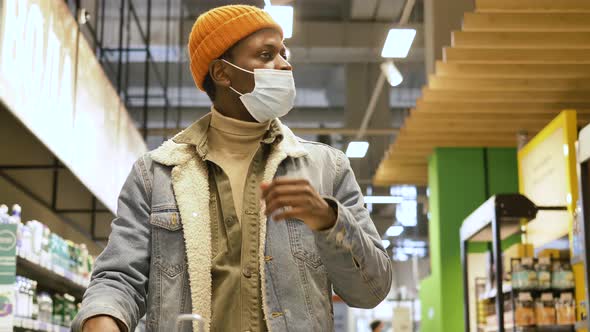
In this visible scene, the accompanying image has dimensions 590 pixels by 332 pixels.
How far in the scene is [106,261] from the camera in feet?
5.95

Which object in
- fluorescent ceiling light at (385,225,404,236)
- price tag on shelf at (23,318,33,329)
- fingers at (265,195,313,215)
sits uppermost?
fluorescent ceiling light at (385,225,404,236)

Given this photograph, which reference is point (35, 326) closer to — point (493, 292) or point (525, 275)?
point (525, 275)

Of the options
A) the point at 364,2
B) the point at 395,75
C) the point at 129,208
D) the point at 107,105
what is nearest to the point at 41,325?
the point at 107,105

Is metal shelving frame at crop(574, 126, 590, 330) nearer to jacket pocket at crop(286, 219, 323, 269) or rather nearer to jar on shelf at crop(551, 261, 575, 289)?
jar on shelf at crop(551, 261, 575, 289)

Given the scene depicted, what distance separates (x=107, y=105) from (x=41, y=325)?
116 inches

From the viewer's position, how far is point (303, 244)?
6.06 feet

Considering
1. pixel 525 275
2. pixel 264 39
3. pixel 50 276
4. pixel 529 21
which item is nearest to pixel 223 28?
pixel 264 39

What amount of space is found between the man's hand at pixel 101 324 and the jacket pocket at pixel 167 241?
193 millimetres

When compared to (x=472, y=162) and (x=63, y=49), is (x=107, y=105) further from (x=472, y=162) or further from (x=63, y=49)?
(x=472, y=162)

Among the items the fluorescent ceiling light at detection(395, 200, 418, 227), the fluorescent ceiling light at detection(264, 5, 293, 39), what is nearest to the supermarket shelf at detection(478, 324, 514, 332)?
the fluorescent ceiling light at detection(264, 5, 293, 39)

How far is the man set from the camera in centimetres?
176

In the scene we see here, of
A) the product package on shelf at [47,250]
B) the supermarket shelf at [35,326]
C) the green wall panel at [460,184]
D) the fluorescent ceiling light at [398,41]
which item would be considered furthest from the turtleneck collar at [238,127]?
the green wall panel at [460,184]

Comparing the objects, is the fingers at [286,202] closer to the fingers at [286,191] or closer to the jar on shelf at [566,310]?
the fingers at [286,191]

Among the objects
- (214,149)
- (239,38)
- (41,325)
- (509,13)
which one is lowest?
(41,325)
